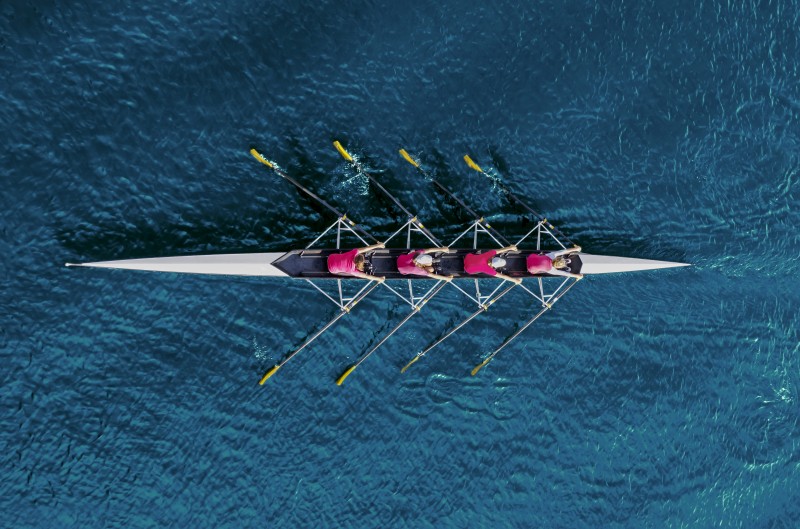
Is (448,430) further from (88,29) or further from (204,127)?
(88,29)

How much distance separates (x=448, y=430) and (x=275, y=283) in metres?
6.85

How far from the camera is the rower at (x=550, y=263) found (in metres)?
16.0

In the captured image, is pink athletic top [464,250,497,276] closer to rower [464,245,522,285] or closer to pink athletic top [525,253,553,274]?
rower [464,245,522,285]

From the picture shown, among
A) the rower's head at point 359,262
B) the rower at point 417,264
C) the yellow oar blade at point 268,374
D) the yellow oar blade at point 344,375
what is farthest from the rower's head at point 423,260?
the yellow oar blade at point 268,374

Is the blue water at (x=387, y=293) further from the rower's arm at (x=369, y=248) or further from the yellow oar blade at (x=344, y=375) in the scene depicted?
the rower's arm at (x=369, y=248)

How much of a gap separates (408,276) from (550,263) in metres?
3.88

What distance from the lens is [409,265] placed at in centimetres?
1568

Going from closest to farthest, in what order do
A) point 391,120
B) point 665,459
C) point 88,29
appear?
point 88,29, point 391,120, point 665,459

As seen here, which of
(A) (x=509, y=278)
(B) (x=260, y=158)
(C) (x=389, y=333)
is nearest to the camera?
(A) (x=509, y=278)

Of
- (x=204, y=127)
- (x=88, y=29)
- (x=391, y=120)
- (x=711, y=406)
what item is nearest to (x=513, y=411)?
(x=711, y=406)

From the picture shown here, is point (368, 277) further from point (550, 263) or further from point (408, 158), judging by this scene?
point (550, 263)

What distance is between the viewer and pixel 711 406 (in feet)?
63.8

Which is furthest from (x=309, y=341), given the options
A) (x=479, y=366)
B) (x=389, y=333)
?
(x=479, y=366)

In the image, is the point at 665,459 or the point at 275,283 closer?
the point at 275,283
